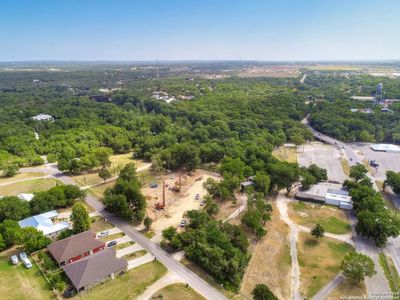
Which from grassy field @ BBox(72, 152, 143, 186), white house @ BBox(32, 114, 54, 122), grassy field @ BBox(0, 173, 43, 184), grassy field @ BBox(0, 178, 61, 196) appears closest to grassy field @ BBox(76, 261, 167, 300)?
grassy field @ BBox(72, 152, 143, 186)

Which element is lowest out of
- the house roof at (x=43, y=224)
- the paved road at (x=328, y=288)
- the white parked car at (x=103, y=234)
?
the paved road at (x=328, y=288)

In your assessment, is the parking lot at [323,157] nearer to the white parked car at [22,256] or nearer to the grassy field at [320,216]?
the grassy field at [320,216]

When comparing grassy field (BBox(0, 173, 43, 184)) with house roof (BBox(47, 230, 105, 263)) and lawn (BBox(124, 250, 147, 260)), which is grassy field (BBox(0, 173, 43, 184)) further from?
lawn (BBox(124, 250, 147, 260))

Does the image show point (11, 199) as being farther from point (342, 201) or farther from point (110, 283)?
point (342, 201)

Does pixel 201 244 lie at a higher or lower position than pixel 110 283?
higher

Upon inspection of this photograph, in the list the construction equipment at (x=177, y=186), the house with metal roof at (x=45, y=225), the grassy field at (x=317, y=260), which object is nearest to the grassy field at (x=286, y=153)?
the construction equipment at (x=177, y=186)

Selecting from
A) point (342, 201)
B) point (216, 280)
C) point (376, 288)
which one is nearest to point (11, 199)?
point (216, 280)
